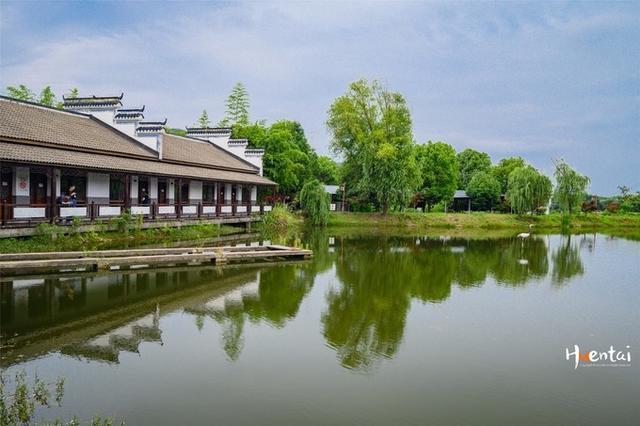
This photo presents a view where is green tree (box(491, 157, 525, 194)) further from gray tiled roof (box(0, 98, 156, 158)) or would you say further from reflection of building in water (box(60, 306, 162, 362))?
reflection of building in water (box(60, 306, 162, 362))

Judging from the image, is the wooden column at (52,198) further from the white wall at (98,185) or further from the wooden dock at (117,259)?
the wooden dock at (117,259)

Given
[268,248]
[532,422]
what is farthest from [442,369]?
[268,248]

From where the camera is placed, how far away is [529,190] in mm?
44594

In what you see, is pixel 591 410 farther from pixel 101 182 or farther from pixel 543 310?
pixel 101 182

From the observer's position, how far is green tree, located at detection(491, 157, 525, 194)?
62.3 m

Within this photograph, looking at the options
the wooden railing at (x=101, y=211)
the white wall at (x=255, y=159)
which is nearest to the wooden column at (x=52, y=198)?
the wooden railing at (x=101, y=211)

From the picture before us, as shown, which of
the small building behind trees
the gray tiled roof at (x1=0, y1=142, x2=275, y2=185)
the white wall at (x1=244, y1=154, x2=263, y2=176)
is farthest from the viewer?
the small building behind trees

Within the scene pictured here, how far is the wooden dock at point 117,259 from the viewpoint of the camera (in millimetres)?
13453

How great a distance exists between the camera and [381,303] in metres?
12.0

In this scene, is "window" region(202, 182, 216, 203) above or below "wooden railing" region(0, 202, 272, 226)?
above

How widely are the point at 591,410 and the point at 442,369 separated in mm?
2088

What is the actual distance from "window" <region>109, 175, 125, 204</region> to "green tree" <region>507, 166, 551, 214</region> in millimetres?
35561

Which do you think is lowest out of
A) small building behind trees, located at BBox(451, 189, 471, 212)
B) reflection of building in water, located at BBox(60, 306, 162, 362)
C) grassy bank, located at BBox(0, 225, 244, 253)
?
reflection of building in water, located at BBox(60, 306, 162, 362)
